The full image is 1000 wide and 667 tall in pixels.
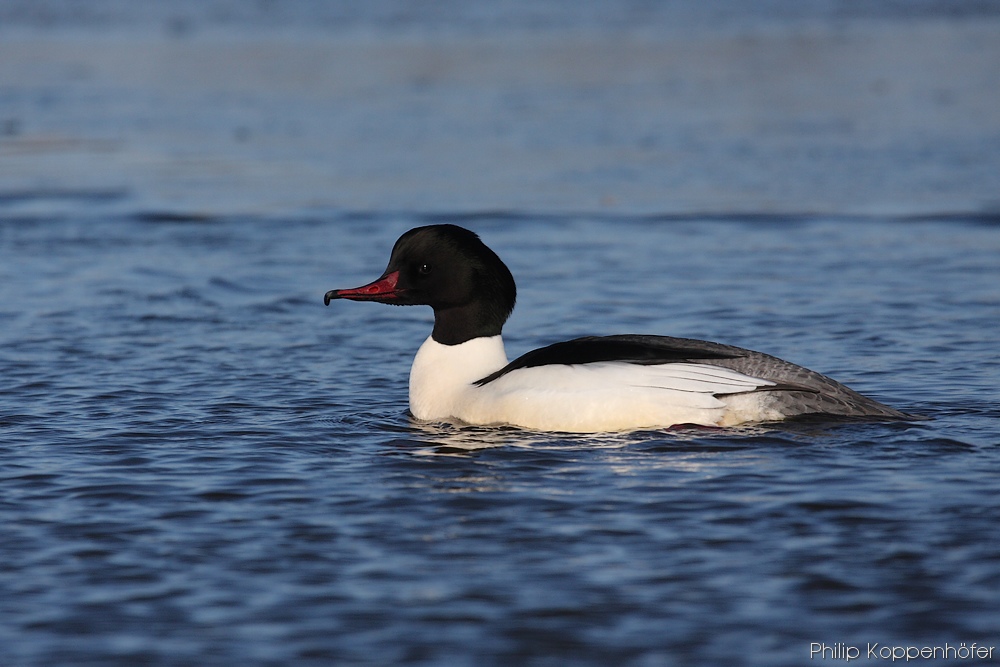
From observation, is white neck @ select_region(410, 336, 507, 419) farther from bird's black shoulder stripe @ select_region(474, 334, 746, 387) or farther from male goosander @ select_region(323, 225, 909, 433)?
bird's black shoulder stripe @ select_region(474, 334, 746, 387)

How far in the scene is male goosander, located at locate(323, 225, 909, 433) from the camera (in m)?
6.59

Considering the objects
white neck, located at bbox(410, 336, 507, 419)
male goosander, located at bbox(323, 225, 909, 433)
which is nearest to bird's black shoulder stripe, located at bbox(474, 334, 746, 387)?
male goosander, located at bbox(323, 225, 909, 433)

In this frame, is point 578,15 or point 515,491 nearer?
point 515,491

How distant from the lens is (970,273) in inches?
415

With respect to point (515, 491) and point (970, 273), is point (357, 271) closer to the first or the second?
point (970, 273)

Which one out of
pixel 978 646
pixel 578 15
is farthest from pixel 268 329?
pixel 578 15

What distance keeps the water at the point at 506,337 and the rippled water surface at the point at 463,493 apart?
0.02 meters

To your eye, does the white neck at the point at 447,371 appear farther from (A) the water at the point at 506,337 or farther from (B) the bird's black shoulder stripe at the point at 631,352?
(B) the bird's black shoulder stripe at the point at 631,352

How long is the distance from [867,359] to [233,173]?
8.31 m

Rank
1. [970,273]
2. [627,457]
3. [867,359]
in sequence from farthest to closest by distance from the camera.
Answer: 1. [970,273]
2. [867,359]
3. [627,457]

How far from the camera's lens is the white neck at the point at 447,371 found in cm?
708

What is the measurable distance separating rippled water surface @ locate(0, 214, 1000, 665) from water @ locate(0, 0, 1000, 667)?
2 centimetres

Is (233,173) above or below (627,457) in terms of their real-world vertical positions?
above

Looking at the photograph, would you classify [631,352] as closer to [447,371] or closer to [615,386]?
[615,386]
